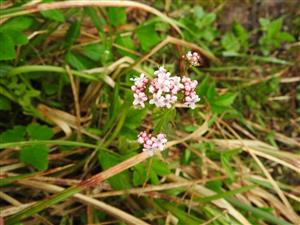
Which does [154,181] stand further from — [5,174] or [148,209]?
[5,174]

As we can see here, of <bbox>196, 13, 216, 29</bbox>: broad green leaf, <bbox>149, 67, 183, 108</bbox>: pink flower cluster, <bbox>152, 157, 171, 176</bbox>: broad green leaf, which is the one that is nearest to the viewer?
<bbox>149, 67, 183, 108</bbox>: pink flower cluster

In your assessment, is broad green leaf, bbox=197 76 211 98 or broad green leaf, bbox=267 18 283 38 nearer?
broad green leaf, bbox=197 76 211 98

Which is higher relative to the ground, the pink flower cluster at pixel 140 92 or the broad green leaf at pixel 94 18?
the broad green leaf at pixel 94 18

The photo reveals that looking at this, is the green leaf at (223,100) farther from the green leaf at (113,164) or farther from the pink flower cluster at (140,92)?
the pink flower cluster at (140,92)

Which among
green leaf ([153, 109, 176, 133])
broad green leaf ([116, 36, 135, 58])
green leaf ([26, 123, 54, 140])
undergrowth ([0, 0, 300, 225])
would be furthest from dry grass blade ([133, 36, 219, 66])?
green leaf ([153, 109, 176, 133])

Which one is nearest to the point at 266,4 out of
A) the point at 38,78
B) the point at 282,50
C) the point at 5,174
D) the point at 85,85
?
the point at 282,50

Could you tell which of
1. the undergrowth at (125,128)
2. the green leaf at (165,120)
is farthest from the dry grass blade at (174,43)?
the green leaf at (165,120)

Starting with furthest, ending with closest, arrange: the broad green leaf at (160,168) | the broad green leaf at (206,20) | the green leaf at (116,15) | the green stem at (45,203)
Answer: the broad green leaf at (206,20), the green leaf at (116,15), the broad green leaf at (160,168), the green stem at (45,203)

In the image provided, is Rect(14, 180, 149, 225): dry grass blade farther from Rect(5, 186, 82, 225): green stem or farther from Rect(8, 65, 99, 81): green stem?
Rect(8, 65, 99, 81): green stem
